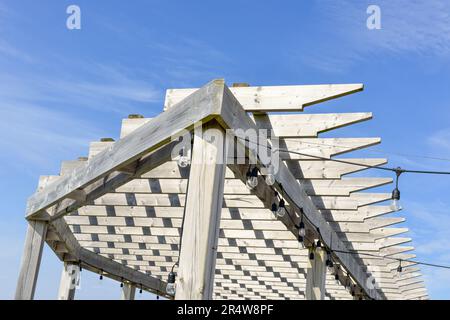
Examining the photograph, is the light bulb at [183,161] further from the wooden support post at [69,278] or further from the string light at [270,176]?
the wooden support post at [69,278]

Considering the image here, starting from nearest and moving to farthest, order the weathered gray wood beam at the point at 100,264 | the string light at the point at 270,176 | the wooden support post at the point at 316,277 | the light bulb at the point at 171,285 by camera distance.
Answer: the light bulb at the point at 171,285
the string light at the point at 270,176
the wooden support post at the point at 316,277
the weathered gray wood beam at the point at 100,264

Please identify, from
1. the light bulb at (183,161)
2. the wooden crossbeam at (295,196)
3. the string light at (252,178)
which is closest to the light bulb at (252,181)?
the string light at (252,178)

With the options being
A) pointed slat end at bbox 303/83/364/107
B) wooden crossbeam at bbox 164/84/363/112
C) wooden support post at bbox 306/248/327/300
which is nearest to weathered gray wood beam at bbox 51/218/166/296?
wooden crossbeam at bbox 164/84/363/112

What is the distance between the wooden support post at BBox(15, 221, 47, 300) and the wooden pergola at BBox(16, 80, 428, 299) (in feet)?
0.04

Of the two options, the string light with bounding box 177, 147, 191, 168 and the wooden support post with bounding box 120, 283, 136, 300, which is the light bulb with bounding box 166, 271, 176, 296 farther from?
the wooden support post with bounding box 120, 283, 136, 300

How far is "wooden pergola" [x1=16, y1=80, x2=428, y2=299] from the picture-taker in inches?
189

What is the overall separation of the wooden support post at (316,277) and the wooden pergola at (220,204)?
0.02m

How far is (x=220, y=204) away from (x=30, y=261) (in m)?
4.01

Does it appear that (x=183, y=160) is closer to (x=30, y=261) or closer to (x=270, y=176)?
(x=270, y=176)

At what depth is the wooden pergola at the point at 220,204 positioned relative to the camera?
189 inches

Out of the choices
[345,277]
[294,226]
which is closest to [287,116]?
[294,226]

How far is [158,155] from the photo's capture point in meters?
5.89

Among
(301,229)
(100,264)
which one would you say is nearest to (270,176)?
(301,229)
